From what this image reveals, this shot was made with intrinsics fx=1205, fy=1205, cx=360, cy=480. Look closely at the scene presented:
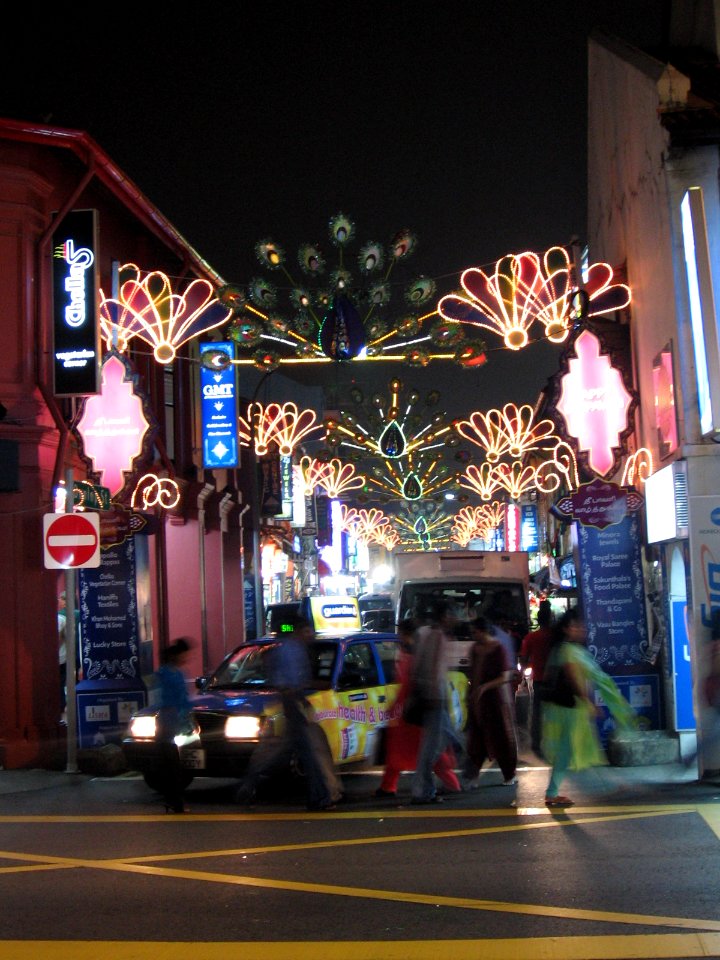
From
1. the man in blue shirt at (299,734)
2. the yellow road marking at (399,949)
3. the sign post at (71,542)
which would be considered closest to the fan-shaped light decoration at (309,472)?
the sign post at (71,542)

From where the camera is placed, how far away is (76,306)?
58.2ft

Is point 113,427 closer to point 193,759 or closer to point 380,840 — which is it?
point 193,759

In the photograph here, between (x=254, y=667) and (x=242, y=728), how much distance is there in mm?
1934

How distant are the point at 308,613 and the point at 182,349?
22.9 ft

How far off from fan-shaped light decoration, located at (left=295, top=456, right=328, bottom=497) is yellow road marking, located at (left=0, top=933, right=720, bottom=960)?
3604 centimetres

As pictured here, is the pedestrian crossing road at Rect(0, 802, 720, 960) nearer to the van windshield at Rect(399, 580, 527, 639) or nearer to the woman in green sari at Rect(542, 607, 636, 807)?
the woman in green sari at Rect(542, 607, 636, 807)

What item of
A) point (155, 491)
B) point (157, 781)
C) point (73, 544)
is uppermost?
point (155, 491)

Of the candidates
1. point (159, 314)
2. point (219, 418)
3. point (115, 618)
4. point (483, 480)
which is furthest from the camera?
point (483, 480)

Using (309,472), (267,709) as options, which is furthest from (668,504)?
(309,472)

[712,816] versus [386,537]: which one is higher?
[386,537]

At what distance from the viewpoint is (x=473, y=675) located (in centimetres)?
1308

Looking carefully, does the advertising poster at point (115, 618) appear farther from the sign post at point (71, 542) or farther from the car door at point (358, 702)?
the car door at point (358, 702)

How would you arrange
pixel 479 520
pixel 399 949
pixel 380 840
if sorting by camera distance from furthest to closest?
1. pixel 479 520
2. pixel 380 840
3. pixel 399 949

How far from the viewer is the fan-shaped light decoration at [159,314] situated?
18922 mm
